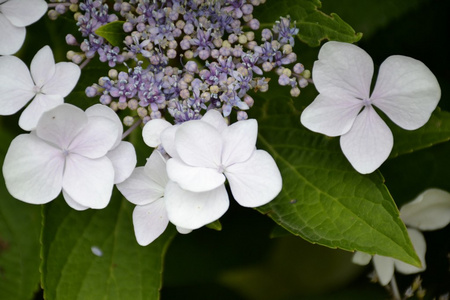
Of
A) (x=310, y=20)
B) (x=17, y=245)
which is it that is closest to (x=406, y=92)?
(x=310, y=20)

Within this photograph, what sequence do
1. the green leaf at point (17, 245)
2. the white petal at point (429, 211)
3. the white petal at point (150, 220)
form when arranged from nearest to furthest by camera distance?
1. the white petal at point (150, 220)
2. the white petal at point (429, 211)
3. the green leaf at point (17, 245)

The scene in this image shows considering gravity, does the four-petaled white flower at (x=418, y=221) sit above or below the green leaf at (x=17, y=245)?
above

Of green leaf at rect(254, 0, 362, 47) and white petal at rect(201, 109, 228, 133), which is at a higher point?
green leaf at rect(254, 0, 362, 47)

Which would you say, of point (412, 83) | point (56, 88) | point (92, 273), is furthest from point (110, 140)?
point (412, 83)

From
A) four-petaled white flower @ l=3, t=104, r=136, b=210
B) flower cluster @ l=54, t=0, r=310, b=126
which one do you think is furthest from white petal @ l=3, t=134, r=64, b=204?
flower cluster @ l=54, t=0, r=310, b=126

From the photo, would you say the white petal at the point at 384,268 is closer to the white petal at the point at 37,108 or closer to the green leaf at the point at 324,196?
the green leaf at the point at 324,196

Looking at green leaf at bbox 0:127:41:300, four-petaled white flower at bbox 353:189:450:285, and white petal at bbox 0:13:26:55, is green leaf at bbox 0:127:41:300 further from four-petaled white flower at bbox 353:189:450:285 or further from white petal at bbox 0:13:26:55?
four-petaled white flower at bbox 353:189:450:285

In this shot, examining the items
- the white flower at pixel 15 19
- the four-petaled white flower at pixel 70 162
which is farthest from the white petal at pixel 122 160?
the white flower at pixel 15 19

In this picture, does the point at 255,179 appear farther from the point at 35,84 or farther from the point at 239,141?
the point at 35,84
